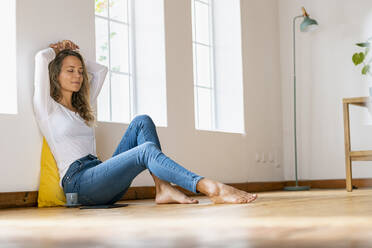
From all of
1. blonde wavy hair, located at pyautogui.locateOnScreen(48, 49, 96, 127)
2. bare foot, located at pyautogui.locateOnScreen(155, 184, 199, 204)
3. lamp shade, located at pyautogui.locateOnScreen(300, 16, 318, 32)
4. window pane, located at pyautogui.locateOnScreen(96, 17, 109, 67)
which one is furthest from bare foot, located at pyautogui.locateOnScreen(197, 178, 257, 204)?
lamp shade, located at pyautogui.locateOnScreen(300, 16, 318, 32)

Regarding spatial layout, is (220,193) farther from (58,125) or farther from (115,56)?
(115,56)

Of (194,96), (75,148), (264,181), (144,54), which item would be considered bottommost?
(264,181)

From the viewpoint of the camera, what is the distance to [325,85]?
5.86 metres

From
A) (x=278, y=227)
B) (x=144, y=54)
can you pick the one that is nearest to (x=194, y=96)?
(x=144, y=54)

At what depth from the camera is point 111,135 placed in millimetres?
3932

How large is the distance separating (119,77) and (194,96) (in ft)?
2.59

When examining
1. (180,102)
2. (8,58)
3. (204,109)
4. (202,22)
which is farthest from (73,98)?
(202,22)

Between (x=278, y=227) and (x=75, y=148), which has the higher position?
(x=75, y=148)

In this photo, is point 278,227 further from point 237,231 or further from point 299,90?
point 299,90

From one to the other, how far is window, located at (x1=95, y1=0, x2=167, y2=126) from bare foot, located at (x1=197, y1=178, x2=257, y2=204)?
1716 mm

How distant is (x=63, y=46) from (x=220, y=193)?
1.48 m

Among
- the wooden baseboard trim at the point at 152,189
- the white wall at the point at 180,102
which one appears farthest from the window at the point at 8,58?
the wooden baseboard trim at the point at 152,189

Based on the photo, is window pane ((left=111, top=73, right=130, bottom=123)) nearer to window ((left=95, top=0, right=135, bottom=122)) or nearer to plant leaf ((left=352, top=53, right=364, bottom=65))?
window ((left=95, top=0, right=135, bottom=122))

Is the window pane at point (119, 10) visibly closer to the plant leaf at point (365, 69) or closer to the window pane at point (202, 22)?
the window pane at point (202, 22)
